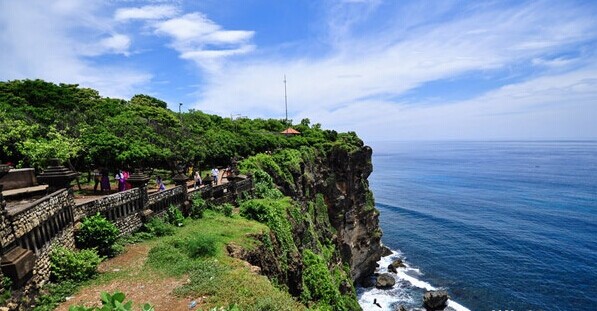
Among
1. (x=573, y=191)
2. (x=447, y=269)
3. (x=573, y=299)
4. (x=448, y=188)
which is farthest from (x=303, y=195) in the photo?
(x=573, y=191)

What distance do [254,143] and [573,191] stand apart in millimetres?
77987

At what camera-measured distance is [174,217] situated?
19219mm

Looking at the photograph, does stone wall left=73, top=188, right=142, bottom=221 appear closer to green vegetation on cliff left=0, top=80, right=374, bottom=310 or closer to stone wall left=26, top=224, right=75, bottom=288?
stone wall left=26, top=224, right=75, bottom=288

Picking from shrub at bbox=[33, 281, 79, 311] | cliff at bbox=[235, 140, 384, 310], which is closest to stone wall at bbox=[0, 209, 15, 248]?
shrub at bbox=[33, 281, 79, 311]

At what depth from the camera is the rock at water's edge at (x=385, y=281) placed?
4359cm

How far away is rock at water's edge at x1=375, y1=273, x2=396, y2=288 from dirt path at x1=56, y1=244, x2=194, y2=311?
3634 cm

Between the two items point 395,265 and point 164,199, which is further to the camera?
point 395,265

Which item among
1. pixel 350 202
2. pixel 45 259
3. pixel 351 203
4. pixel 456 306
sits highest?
pixel 45 259

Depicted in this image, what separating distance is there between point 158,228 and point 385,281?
1354 inches

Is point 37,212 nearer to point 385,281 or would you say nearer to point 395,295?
point 395,295

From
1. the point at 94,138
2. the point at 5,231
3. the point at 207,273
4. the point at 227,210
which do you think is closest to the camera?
the point at 5,231

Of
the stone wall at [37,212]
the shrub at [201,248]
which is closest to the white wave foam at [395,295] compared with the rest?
the shrub at [201,248]

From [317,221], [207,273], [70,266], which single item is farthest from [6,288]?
[317,221]

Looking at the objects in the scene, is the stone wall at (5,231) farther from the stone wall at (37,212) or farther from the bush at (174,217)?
the bush at (174,217)
